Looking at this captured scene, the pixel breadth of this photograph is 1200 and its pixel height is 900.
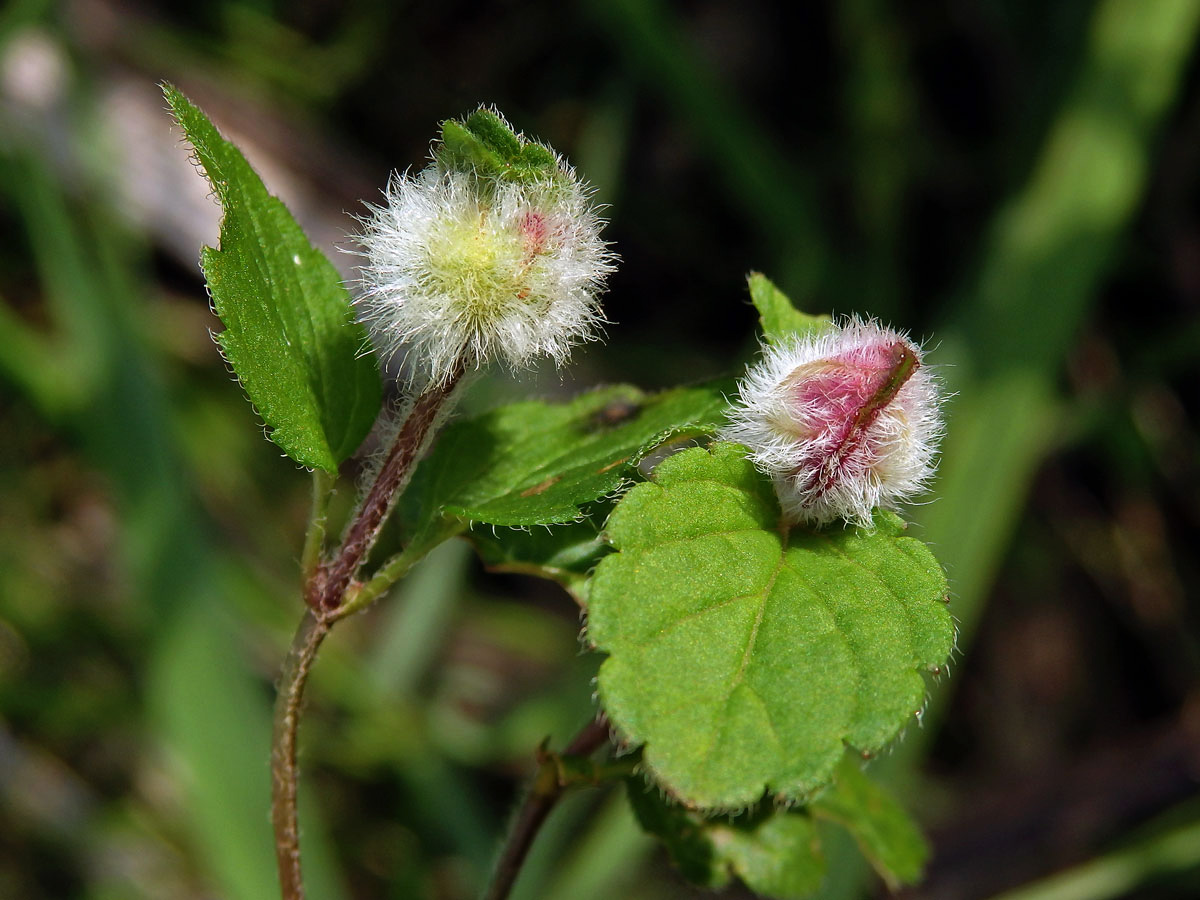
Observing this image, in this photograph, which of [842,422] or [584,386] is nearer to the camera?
[842,422]

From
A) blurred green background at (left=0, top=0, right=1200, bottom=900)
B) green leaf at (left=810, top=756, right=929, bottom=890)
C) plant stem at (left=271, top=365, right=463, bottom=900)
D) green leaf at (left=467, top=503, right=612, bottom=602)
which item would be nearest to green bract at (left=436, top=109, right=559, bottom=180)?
plant stem at (left=271, top=365, right=463, bottom=900)

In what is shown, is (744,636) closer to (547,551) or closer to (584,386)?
(547,551)

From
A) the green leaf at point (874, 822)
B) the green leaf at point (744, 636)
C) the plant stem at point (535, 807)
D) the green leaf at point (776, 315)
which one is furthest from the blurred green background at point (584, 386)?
the green leaf at point (744, 636)

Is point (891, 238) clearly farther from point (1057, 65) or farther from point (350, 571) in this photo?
point (350, 571)

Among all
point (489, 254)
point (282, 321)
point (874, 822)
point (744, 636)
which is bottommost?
point (874, 822)

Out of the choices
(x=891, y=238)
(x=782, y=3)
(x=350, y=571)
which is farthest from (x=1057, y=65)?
(x=350, y=571)

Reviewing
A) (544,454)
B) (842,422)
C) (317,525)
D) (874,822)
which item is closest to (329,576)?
(317,525)
